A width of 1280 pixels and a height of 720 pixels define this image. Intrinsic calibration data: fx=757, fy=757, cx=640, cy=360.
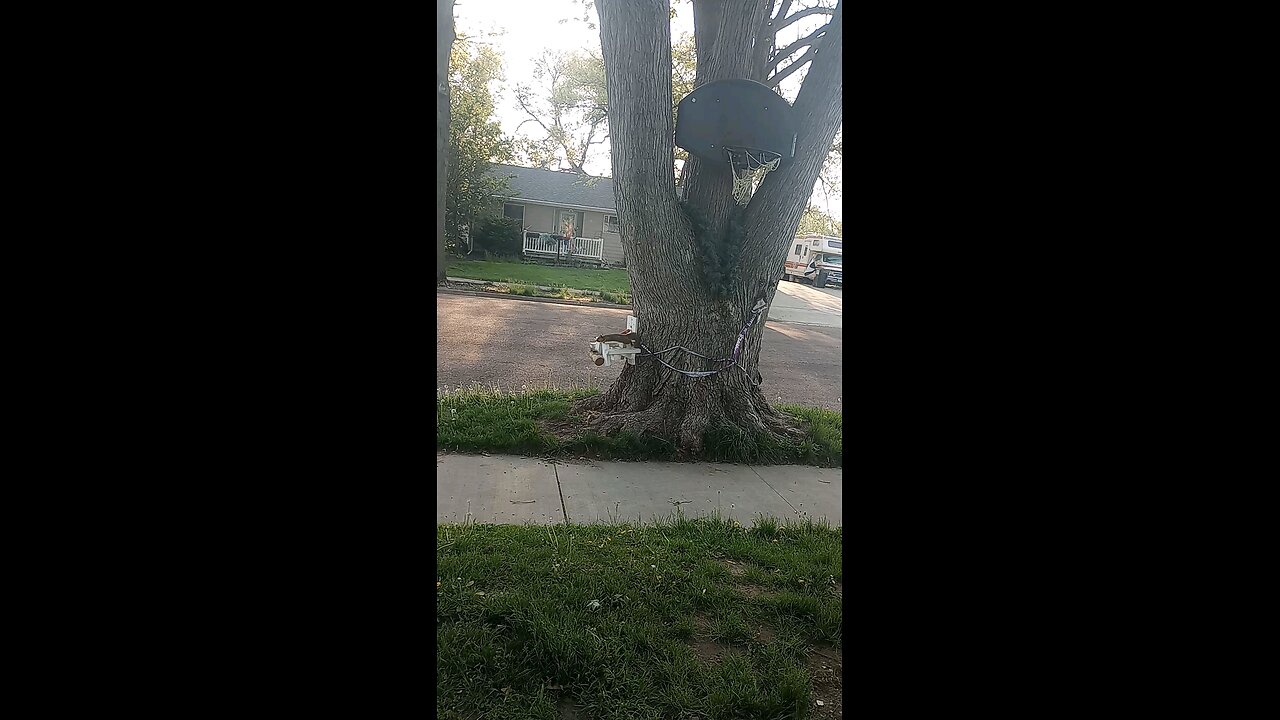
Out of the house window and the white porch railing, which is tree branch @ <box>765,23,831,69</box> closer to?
the white porch railing

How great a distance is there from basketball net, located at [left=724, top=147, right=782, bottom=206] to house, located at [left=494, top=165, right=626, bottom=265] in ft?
70.7

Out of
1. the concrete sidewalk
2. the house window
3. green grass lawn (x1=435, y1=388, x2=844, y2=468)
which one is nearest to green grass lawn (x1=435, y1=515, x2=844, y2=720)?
the concrete sidewalk

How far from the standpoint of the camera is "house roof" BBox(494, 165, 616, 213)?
1126 inches

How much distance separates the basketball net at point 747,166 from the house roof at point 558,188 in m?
22.8

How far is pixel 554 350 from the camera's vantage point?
10.7 m

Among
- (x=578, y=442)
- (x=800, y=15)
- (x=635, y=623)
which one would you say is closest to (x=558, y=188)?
(x=800, y=15)

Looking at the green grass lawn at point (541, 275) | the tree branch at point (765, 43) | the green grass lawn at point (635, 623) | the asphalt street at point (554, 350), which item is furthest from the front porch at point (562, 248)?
the green grass lawn at point (635, 623)

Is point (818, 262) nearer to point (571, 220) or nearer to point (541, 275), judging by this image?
point (571, 220)

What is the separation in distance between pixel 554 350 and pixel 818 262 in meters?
21.2

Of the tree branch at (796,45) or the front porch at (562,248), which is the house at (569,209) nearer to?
the front porch at (562,248)
